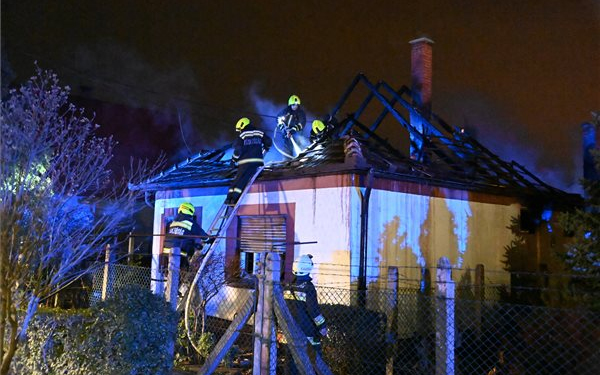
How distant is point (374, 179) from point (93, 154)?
5050mm

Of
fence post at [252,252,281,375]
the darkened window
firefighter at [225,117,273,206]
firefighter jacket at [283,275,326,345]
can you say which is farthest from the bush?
the darkened window

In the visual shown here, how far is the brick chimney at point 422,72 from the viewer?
1509 centimetres

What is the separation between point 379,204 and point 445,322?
5.33 meters

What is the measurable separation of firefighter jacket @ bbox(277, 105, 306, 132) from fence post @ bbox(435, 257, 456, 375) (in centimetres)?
809

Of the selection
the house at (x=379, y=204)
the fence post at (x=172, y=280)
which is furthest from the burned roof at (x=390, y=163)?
the fence post at (x=172, y=280)

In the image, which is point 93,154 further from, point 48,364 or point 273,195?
point 273,195

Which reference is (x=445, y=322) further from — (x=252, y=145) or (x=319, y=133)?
(x=319, y=133)

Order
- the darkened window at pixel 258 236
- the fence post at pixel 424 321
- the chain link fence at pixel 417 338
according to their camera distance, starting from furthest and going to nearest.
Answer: the darkened window at pixel 258 236 → the fence post at pixel 424 321 → the chain link fence at pixel 417 338

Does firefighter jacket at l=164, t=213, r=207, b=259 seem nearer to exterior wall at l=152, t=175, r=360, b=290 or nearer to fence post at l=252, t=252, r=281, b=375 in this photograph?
exterior wall at l=152, t=175, r=360, b=290

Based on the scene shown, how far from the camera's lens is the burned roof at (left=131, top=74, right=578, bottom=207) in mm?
10258

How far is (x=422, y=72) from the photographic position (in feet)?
50.0

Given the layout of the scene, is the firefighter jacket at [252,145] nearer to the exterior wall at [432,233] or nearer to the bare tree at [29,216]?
the exterior wall at [432,233]

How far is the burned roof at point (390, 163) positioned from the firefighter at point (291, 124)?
800 mm

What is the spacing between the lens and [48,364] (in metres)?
5.70
